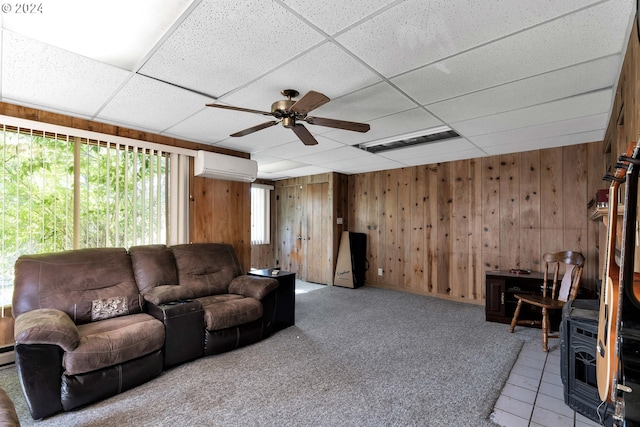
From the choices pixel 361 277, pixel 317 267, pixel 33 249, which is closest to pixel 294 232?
pixel 317 267

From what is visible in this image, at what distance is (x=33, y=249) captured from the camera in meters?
2.76

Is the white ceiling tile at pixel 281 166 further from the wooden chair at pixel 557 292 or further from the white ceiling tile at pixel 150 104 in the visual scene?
the wooden chair at pixel 557 292

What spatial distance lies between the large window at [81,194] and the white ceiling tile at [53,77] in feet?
1.43

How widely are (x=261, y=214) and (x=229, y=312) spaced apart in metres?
4.35

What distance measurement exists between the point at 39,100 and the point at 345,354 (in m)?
3.54

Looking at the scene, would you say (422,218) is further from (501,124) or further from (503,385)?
(503,385)

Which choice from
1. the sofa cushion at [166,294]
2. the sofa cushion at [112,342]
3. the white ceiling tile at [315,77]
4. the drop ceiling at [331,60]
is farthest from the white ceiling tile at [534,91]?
the sofa cushion at [112,342]

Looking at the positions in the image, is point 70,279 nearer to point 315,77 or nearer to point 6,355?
point 6,355

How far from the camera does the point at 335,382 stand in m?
2.31

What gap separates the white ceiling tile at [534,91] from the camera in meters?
2.00

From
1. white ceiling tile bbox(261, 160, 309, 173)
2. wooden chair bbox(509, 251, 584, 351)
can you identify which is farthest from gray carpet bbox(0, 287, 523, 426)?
white ceiling tile bbox(261, 160, 309, 173)

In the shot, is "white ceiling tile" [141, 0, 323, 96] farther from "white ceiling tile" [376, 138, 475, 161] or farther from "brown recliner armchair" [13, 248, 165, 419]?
"white ceiling tile" [376, 138, 475, 161]

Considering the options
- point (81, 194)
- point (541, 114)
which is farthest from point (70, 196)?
point (541, 114)

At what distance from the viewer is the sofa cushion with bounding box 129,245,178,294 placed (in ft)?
9.66
